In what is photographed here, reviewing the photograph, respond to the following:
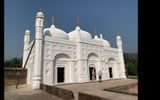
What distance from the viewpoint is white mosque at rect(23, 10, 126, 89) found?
1142 centimetres

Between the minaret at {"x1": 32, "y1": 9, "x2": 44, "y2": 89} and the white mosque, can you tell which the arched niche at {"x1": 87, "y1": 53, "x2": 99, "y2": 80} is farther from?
the minaret at {"x1": 32, "y1": 9, "x2": 44, "y2": 89}

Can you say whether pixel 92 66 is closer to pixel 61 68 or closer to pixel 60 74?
pixel 61 68

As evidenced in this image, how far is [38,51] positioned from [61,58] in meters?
3.05

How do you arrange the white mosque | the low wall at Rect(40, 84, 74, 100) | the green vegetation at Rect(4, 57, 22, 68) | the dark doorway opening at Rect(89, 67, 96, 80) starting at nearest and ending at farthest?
1. the low wall at Rect(40, 84, 74, 100)
2. the white mosque
3. the dark doorway opening at Rect(89, 67, 96, 80)
4. the green vegetation at Rect(4, 57, 22, 68)

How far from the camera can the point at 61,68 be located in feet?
43.5

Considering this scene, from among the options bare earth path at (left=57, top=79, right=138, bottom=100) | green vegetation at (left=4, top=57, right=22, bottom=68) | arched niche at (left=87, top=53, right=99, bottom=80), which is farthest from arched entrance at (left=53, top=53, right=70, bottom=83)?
green vegetation at (left=4, top=57, right=22, bottom=68)

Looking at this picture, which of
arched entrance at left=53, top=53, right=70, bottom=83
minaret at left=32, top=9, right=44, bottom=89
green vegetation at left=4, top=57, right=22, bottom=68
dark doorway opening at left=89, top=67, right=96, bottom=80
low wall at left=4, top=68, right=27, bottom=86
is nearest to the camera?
minaret at left=32, top=9, right=44, bottom=89

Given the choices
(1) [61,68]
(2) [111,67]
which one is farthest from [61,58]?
(2) [111,67]

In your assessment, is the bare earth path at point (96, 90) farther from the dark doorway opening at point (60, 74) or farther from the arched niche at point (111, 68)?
the arched niche at point (111, 68)

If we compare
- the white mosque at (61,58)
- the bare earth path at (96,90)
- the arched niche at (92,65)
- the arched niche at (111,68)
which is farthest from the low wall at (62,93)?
the arched niche at (111,68)

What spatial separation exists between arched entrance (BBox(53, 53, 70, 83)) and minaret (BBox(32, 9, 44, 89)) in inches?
84.3
